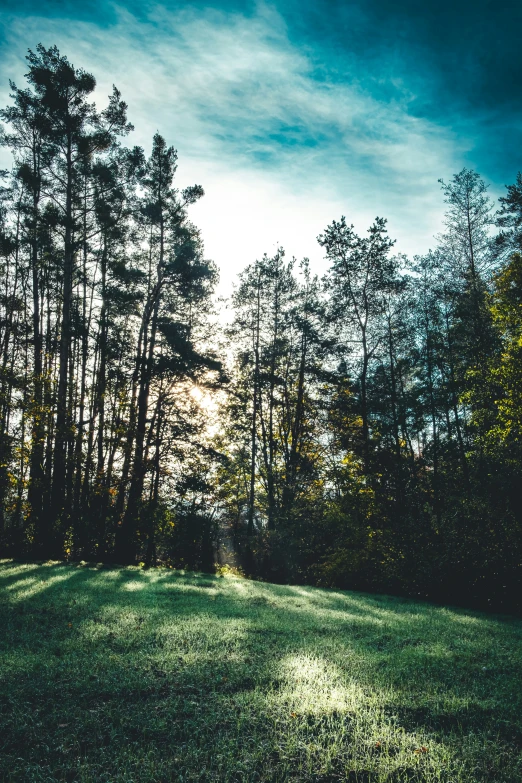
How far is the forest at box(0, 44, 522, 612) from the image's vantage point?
1398cm

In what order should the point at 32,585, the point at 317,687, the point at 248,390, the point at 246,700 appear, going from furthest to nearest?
1. the point at 248,390
2. the point at 32,585
3. the point at 317,687
4. the point at 246,700

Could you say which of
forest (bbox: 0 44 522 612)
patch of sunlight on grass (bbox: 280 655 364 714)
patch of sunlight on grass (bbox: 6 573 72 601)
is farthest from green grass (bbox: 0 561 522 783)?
forest (bbox: 0 44 522 612)

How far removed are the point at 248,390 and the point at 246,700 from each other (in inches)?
839

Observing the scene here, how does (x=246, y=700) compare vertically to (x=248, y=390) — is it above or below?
below

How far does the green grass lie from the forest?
781cm

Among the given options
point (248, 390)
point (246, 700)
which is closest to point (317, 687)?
point (246, 700)

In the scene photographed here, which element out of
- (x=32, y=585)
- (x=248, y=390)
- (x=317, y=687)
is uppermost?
(x=248, y=390)

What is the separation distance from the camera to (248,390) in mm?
24641

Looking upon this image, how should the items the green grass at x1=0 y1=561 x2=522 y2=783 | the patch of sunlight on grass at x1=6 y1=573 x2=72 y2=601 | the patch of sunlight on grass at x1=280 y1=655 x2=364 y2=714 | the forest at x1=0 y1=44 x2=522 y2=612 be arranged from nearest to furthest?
the green grass at x1=0 y1=561 x2=522 y2=783
the patch of sunlight on grass at x1=280 y1=655 x2=364 y2=714
the patch of sunlight on grass at x1=6 y1=573 x2=72 y2=601
the forest at x1=0 y1=44 x2=522 y2=612

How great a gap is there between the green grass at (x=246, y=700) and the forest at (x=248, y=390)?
307 inches

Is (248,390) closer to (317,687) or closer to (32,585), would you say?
(32,585)

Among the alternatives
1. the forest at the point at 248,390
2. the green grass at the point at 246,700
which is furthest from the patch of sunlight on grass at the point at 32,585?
the forest at the point at 248,390

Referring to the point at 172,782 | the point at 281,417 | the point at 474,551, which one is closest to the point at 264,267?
the point at 281,417

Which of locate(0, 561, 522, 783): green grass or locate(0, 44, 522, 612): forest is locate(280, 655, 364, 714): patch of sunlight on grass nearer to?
locate(0, 561, 522, 783): green grass
